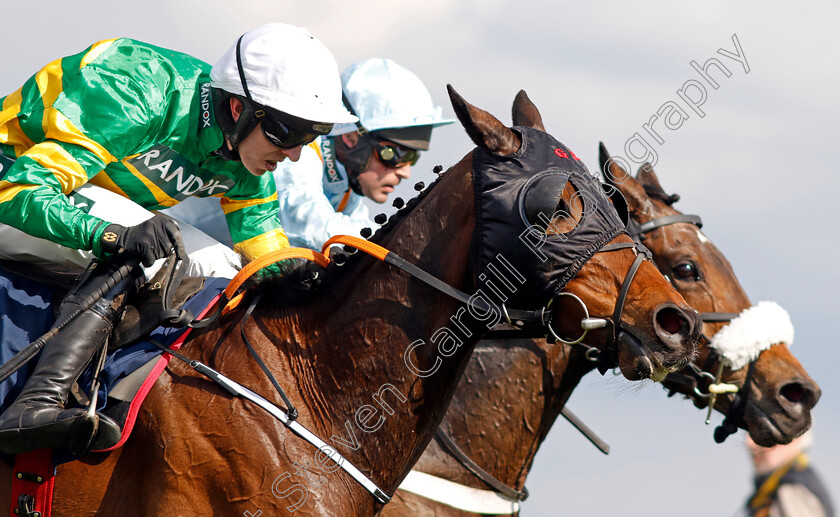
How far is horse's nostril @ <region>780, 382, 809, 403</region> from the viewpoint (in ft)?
17.4

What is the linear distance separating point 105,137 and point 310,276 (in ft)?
3.04

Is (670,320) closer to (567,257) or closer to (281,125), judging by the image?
(567,257)

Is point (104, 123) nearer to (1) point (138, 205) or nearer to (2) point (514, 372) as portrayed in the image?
(1) point (138, 205)

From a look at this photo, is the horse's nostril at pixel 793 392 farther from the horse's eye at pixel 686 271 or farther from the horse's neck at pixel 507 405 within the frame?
the horse's neck at pixel 507 405

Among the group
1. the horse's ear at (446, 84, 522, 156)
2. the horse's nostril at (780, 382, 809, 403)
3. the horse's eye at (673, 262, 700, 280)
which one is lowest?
the horse's nostril at (780, 382, 809, 403)

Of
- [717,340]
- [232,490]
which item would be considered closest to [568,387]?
[717,340]

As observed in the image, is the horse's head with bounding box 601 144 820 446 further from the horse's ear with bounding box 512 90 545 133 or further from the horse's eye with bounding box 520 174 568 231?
the horse's eye with bounding box 520 174 568 231

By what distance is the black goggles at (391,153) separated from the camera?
6961mm

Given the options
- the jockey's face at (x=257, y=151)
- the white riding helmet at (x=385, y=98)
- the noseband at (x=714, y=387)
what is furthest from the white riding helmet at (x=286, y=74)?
the white riding helmet at (x=385, y=98)

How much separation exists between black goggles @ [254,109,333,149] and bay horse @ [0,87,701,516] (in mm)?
545

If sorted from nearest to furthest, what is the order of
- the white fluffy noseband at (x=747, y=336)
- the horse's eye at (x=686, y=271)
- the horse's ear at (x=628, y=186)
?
the white fluffy noseband at (x=747, y=336) < the horse's eye at (x=686, y=271) < the horse's ear at (x=628, y=186)

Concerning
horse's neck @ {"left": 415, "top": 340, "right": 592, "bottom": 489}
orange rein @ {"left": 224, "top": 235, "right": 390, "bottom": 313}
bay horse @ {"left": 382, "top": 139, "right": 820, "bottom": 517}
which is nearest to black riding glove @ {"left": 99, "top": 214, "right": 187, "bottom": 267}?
orange rein @ {"left": 224, "top": 235, "right": 390, "bottom": 313}

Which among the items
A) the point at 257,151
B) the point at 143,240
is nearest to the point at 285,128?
the point at 257,151

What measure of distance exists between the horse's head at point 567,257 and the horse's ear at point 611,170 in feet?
7.94
